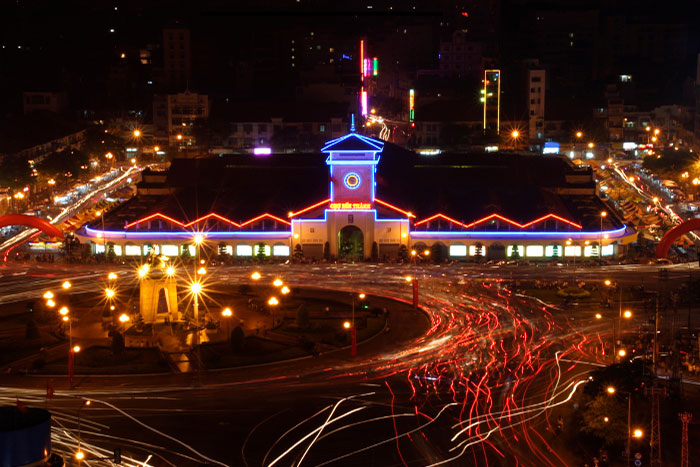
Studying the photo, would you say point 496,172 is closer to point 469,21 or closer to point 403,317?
point 403,317

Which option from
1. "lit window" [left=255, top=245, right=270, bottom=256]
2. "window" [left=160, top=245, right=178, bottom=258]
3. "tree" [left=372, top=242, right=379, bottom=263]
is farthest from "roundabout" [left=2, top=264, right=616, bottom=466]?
"window" [left=160, top=245, right=178, bottom=258]

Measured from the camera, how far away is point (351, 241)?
7769 centimetres

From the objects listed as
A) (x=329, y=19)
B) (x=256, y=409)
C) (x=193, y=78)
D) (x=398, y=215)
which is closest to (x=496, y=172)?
(x=398, y=215)

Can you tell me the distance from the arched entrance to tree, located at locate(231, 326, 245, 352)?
24837 millimetres

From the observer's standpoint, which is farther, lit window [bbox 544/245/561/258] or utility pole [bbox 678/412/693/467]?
lit window [bbox 544/245/561/258]

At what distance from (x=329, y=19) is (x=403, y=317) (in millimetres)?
134139

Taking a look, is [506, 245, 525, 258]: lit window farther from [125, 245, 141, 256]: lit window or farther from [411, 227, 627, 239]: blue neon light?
[125, 245, 141, 256]: lit window

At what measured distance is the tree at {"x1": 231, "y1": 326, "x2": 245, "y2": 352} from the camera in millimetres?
52531

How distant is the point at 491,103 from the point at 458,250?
4914 centimetres

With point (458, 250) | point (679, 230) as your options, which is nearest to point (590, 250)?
point (458, 250)

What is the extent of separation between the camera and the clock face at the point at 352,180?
76.9 meters

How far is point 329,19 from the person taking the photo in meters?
188

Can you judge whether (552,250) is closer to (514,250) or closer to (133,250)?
(514,250)

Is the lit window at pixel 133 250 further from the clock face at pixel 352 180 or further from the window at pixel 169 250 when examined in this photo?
the clock face at pixel 352 180
